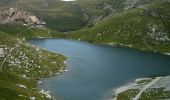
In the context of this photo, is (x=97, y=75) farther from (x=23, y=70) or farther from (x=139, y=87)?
(x=23, y=70)

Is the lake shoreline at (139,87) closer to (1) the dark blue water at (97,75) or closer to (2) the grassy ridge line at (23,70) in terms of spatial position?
(1) the dark blue water at (97,75)

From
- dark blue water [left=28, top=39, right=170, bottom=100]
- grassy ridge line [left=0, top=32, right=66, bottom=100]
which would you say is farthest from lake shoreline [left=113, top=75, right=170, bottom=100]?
grassy ridge line [left=0, top=32, right=66, bottom=100]

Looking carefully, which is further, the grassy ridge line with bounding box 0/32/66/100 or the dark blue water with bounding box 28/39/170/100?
the dark blue water with bounding box 28/39/170/100

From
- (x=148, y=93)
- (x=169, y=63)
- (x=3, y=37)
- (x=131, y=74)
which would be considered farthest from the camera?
(x=169, y=63)

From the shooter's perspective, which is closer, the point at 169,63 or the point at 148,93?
the point at 148,93

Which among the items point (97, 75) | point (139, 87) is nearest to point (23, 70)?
point (97, 75)

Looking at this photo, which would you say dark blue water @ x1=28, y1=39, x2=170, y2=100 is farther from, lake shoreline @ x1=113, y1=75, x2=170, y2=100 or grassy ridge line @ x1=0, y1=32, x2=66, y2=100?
grassy ridge line @ x1=0, y1=32, x2=66, y2=100

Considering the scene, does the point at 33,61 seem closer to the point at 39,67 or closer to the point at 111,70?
the point at 39,67

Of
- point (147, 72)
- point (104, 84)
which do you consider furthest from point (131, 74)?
point (104, 84)
